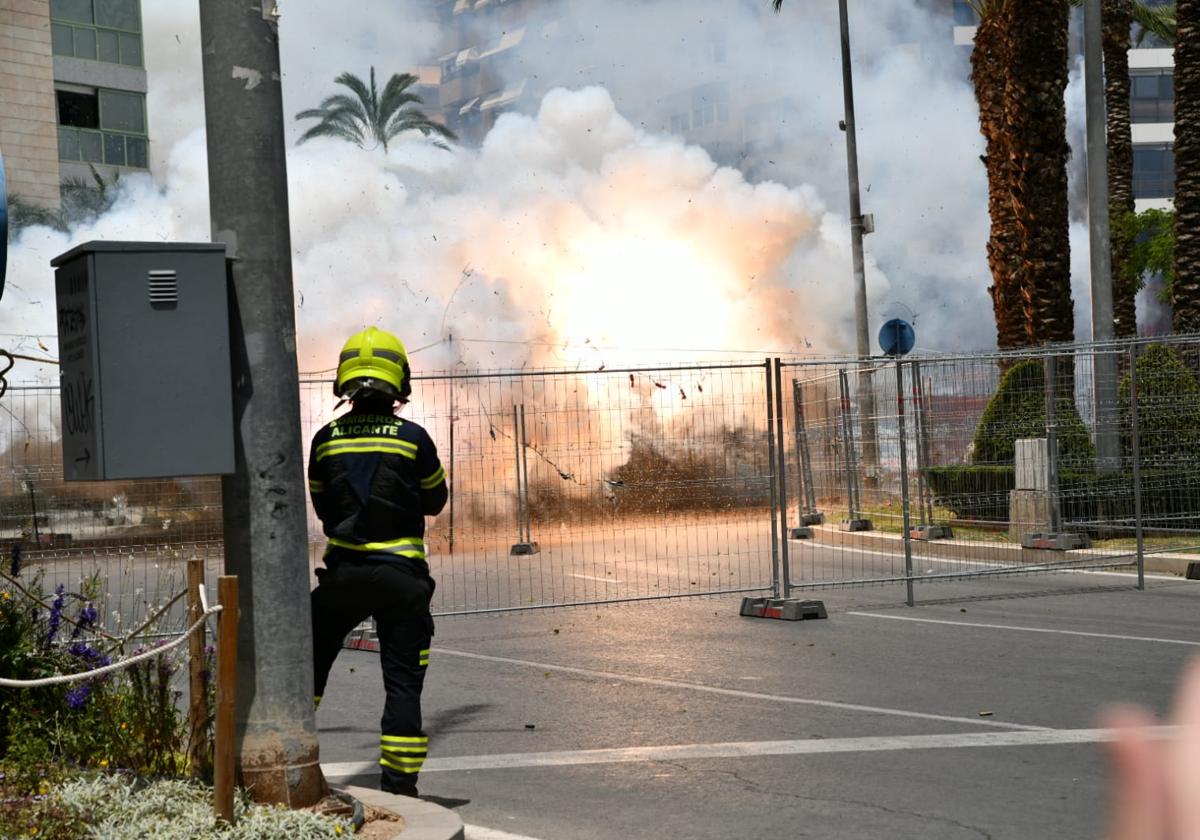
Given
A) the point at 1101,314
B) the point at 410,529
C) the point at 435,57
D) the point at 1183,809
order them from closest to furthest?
1. the point at 1183,809
2. the point at 410,529
3. the point at 1101,314
4. the point at 435,57

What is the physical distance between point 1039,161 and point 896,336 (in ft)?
12.4

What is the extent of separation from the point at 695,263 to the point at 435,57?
266 ft

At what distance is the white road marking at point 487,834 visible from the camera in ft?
19.1

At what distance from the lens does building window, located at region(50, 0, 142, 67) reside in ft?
144

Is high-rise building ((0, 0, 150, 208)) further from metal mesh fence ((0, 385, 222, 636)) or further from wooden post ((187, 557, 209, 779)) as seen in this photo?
wooden post ((187, 557, 209, 779))

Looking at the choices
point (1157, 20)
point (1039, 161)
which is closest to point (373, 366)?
point (1039, 161)

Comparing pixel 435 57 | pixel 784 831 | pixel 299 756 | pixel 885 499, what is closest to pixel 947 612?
pixel 885 499

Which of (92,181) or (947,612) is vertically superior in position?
(92,181)

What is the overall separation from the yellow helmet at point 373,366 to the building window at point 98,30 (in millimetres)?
41236

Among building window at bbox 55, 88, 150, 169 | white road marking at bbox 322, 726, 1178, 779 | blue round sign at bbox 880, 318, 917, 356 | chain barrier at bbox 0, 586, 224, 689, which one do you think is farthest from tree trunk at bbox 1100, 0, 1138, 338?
chain barrier at bbox 0, 586, 224, 689

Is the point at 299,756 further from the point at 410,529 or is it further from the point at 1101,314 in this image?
the point at 1101,314

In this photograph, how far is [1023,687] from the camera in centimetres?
891

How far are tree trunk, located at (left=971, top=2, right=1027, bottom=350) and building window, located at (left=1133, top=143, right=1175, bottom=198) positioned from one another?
5299 cm

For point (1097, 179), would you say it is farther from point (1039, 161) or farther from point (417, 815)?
point (417, 815)
